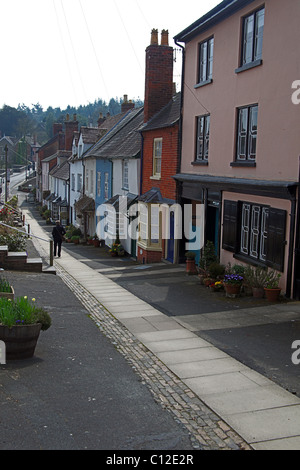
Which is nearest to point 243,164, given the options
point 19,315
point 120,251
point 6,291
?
point 6,291

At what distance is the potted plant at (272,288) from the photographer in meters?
12.7

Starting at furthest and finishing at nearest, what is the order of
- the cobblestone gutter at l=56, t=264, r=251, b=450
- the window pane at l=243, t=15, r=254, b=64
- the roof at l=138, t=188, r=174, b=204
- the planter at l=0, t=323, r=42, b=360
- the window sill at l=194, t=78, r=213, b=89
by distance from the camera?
the roof at l=138, t=188, r=174, b=204, the window sill at l=194, t=78, r=213, b=89, the window pane at l=243, t=15, r=254, b=64, the planter at l=0, t=323, r=42, b=360, the cobblestone gutter at l=56, t=264, r=251, b=450

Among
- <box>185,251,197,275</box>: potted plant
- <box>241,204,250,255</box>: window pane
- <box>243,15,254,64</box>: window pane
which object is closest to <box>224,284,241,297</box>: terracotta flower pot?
<box>241,204,250,255</box>: window pane

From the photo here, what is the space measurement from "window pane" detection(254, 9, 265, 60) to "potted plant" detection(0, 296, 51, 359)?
10.3m

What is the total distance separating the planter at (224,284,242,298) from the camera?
13773 mm

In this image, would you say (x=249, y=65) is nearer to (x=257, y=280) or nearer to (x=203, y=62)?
(x=203, y=62)

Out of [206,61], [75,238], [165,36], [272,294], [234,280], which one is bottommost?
[75,238]

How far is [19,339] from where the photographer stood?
7656 mm

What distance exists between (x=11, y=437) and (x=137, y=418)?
1567 mm

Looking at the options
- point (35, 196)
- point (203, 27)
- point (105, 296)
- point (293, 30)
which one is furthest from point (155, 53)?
point (35, 196)

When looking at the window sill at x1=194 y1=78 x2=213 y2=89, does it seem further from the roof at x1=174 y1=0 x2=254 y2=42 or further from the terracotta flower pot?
the terracotta flower pot

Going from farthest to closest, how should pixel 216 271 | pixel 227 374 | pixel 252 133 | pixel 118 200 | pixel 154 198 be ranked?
pixel 118 200
pixel 154 198
pixel 216 271
pixel 252 133
pixel 227 374

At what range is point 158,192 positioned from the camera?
2197 cm

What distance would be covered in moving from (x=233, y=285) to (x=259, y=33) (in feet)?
24.2
